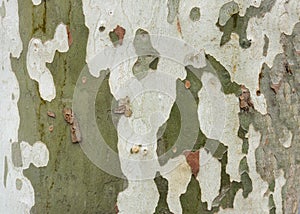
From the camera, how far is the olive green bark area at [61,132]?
75cm

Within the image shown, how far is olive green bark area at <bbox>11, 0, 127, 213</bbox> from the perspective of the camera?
0.75m

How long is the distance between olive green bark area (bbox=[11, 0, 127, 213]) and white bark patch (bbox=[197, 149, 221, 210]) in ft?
0.39

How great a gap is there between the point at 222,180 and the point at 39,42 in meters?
0.35

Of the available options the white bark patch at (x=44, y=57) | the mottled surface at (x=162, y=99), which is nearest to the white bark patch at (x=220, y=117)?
the mottled surface at (x=162, y=99)

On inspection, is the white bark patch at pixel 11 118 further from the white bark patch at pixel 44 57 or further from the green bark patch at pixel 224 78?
the green bark patch at pixel 224 78

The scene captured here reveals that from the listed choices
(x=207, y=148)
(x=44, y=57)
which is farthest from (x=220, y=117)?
(x=44, y=57)

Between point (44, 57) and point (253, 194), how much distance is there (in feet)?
1.26

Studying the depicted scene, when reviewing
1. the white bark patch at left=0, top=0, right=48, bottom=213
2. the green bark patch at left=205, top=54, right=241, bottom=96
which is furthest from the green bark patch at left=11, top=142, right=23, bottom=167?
the green bark patch at left=205, top=54, right=241, bottom=96

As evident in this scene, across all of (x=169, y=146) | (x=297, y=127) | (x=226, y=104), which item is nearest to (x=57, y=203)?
(x=169, y=146)

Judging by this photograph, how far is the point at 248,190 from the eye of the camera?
0.78 meters

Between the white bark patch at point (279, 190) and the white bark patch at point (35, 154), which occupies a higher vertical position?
the white bark patch at point (35, 154)

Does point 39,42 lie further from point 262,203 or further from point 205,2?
point 262,203

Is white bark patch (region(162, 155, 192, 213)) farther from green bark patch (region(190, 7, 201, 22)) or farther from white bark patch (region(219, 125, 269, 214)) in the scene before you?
green bark patch (region(190, 7, 201, 22))

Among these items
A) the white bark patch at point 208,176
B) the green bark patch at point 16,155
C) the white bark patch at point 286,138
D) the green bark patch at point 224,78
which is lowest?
the white bark patch at point 208,176
